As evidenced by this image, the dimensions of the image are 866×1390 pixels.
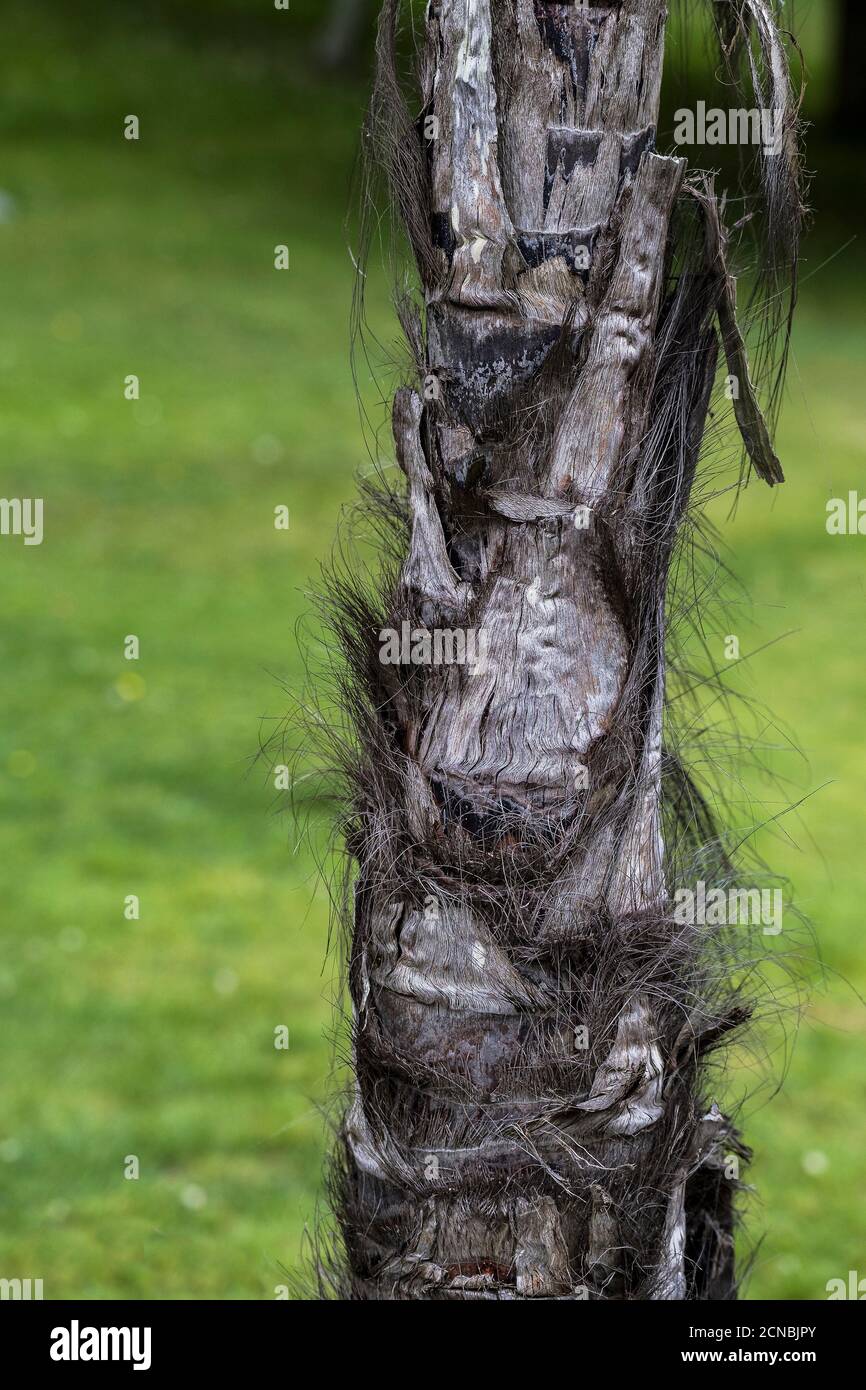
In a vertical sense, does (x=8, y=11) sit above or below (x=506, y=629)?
above

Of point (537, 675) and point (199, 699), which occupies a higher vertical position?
point (199, 699)

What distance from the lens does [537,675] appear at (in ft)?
7.39

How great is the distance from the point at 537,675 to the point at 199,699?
628 centimetres

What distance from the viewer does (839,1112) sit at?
557 centimetres

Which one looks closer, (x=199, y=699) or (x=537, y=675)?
(x=537, y=675)

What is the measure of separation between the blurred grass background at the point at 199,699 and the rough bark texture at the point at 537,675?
0.30m

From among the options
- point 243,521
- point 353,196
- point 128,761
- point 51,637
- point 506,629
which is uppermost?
point 243,521

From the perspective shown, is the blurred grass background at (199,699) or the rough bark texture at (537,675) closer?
the rough bark texture at (537,675)

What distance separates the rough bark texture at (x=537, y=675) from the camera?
87.3 inches

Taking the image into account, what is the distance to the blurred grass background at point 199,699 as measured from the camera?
4965mm

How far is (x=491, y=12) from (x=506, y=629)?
2.84 feet

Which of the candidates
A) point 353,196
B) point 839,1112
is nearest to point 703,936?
point 353,196

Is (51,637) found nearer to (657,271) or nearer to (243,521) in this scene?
(243,521)

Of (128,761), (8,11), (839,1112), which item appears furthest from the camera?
(8,11)
